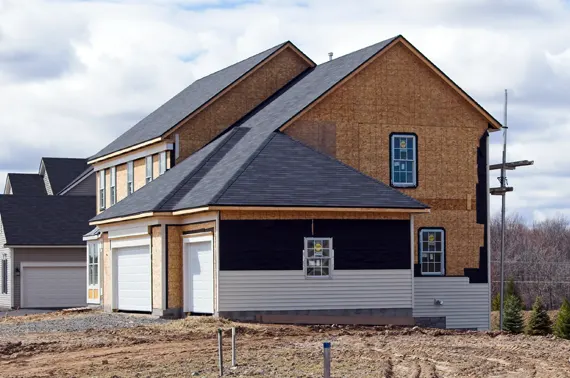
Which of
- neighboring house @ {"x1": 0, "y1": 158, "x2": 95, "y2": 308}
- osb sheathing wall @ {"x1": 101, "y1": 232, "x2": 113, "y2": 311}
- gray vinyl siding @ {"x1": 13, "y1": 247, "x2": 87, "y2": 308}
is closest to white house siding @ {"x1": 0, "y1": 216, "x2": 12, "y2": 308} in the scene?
neighboring house @ {"x1": 0, "y1": 158, "x2": 95, "y2": 308}

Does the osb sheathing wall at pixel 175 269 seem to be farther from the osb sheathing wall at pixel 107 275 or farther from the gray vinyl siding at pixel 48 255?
the gray vinyl siding at pixel 48 255

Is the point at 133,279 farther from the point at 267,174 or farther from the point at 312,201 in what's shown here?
the point at 312,201

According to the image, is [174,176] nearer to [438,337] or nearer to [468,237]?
[468,237]

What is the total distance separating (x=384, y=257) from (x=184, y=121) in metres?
12.1

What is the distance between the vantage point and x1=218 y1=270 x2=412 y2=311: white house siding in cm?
3481

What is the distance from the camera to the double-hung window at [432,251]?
4100 cm

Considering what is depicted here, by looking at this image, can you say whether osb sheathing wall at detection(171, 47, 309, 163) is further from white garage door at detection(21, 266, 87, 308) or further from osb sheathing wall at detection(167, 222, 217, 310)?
white garage door at detection(21, 266, 87, 308)

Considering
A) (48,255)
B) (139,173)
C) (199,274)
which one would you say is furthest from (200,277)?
(48,255)

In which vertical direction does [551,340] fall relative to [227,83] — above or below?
below

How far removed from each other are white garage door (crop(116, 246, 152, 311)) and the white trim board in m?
4.75

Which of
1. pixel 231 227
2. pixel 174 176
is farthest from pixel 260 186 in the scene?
pixel 174 176

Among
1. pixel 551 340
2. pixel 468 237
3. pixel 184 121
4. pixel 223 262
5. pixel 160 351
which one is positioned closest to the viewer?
pixel 160 351

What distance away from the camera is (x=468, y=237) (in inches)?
1649

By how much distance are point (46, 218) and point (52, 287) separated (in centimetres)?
437
